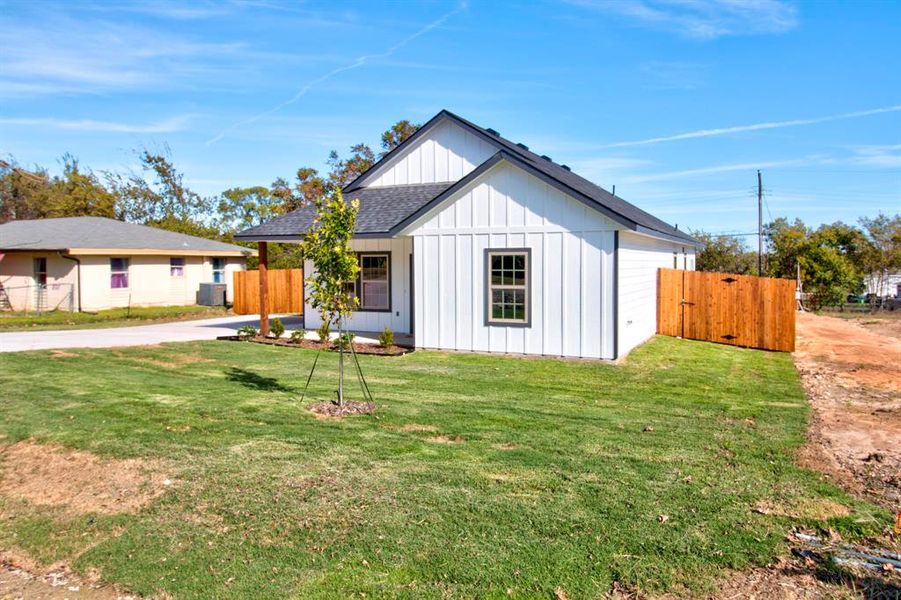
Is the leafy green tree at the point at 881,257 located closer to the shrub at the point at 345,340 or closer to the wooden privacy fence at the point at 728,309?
the wooden privacy fence at the point at 728,309

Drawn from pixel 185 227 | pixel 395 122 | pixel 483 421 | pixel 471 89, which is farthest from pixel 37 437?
pixel 185 227

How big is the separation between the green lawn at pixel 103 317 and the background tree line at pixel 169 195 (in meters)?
6.88

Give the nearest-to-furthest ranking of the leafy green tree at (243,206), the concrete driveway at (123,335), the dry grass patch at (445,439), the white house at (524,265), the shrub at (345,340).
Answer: the dry grass patch at (445,439) < the shrub at (345,340) < the white house at (524,265) < the concrete driveway at (123,335) < the leafy green tree at (243,206)

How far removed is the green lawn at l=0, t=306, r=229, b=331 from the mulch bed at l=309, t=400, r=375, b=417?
52.8ft

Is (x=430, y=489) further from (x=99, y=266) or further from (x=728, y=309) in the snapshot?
(x=99, y=266)

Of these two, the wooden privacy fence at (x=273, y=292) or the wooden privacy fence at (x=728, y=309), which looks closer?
the wooden privacy fence at (x=728, y=309)

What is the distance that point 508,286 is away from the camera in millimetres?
13359

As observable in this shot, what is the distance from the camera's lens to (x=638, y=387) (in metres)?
10.5

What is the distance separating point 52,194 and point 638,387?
50.2 metres

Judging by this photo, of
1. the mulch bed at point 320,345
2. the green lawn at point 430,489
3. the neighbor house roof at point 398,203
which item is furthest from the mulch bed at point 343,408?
the neighbor house roof at point 398,203

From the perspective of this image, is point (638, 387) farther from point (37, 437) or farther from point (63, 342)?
point (63, 342)

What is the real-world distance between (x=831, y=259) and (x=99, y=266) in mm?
31947

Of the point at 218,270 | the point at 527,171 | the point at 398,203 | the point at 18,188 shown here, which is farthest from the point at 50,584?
the point at 18,188

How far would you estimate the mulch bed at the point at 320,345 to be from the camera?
14148mm
